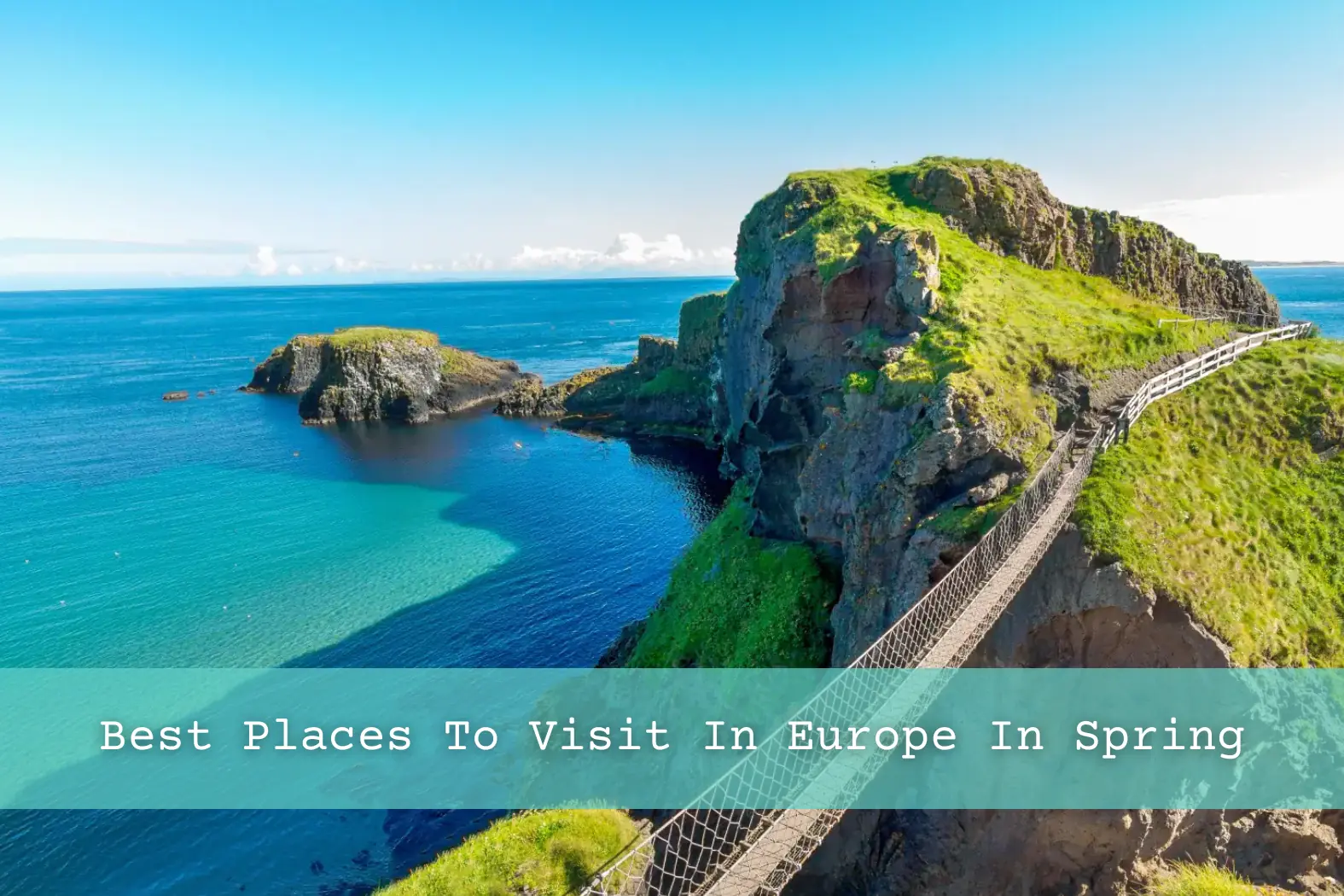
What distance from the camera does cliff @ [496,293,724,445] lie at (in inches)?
3034

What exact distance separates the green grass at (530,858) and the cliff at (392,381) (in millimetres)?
70023

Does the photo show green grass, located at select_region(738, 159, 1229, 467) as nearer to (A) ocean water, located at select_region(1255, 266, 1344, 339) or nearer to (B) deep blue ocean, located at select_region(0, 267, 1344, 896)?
(B) deep blue ocean, located at select_region(0, 267, 1344, 896)

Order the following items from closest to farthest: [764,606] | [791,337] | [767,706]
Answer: [767,706] → [764,606] → [791,337]

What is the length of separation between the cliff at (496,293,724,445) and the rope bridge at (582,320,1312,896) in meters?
51.3

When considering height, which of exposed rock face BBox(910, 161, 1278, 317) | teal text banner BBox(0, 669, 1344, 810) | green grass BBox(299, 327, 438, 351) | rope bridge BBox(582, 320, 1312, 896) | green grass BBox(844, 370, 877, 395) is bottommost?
teal text banner BBox(0, 669, 1344, 810)

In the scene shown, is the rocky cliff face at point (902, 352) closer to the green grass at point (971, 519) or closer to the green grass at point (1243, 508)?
the green grass at point (971, 519)

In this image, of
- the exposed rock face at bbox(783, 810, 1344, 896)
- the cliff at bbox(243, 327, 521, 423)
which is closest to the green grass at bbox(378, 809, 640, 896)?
the exposed rock face at bbox(783, 810, 1344, 896)

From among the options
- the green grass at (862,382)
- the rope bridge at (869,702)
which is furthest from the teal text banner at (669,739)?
the green grass at (862,382)

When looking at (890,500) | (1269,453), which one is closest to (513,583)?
(890,500)

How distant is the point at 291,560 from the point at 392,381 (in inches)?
1765

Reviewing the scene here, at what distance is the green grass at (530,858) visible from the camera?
19.0m

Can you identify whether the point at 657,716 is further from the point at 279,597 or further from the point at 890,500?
the point at 279,597

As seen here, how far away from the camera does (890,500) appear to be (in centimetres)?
2203

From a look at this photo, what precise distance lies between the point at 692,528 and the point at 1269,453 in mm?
34261
